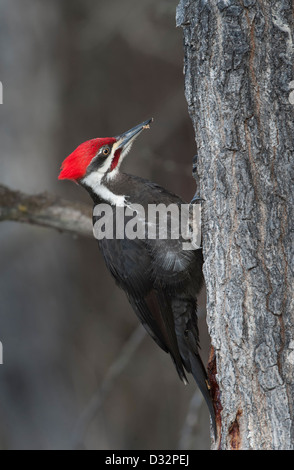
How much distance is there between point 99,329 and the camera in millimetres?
5363

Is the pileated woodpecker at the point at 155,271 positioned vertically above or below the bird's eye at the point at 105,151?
below

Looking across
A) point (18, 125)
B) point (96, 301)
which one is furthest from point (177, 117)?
point (96, 301)

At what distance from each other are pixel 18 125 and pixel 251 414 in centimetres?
351

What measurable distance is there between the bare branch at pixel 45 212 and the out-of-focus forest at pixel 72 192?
113 cm

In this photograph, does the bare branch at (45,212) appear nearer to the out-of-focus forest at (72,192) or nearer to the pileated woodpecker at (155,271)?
the pileated woodpecker at (155,271)

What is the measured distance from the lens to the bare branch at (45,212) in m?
3.73

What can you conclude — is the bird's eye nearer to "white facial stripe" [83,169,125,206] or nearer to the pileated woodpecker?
the pileated woodpecker

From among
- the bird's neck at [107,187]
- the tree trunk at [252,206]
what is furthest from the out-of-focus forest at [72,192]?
the tree trunk at [252,206]

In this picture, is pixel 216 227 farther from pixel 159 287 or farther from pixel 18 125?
pixel 18 125

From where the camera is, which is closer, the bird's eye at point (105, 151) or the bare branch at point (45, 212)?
the bird's eye at point (105, 151)

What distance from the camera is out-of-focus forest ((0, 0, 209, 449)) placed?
191 inches

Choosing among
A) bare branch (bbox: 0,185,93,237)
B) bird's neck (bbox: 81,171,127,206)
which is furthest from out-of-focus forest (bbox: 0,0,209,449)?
bird's neck (bbox: 81,171,127,206)

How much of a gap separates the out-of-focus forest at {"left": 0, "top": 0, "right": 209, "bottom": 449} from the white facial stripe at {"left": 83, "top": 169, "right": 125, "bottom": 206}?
62.5 inches

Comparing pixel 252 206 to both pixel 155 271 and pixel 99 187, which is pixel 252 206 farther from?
pixel 99 187
